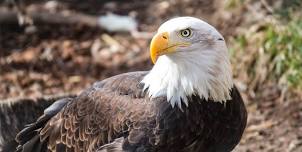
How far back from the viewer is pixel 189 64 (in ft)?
16.1

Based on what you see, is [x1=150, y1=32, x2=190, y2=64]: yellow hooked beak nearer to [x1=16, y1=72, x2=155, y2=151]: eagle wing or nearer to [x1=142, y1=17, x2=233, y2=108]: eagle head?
[x1=142, y1=17, x2=233, y2=108]: eagle head

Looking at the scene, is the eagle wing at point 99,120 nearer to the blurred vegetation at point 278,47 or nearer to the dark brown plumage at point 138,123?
the dark brown plumage at point 138,123

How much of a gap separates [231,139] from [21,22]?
464 centimetres

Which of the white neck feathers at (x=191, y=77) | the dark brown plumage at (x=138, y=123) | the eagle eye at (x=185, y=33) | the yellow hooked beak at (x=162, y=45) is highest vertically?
Answer: the eagle eye at (x=185, y=33)

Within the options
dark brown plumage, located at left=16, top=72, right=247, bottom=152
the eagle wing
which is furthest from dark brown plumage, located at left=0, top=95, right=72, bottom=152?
dark brown plumage, located at left=16, top=72, right=247, bottom=152

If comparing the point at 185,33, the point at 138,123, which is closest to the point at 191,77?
the point at 185,33

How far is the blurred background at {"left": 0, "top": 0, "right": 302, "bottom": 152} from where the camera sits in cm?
739

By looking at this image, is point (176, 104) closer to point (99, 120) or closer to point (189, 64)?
point (189, 64)

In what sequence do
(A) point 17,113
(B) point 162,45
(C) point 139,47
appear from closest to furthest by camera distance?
(B) point 162,45 < (A) point 17,113 < (C) point 139,47

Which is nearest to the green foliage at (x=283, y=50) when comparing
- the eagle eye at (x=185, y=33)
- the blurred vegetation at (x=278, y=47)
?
the blurred vegetation at (x=278, y=47)

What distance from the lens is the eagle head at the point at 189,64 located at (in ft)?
15.8

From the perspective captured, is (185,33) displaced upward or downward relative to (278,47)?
upward

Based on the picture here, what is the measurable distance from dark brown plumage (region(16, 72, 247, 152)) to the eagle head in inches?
2.5

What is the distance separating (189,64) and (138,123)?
1.58 ft
